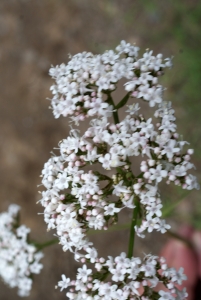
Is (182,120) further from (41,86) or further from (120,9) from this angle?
(41,86)

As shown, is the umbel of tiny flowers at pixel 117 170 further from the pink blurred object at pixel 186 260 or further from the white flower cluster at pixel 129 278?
the pink blurred object at pixel 186 260

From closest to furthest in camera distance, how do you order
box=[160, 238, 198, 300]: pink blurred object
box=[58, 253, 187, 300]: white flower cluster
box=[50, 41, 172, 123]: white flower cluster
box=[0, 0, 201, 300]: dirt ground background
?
box=[58, 253, 187, 300]: white flower cluster, box=[50, 41, 172, 123]: white flower cluster, box=[160, 238, 198, 300]: pink blurred object, box=[0, 0, 201, 300]: dirt ground background

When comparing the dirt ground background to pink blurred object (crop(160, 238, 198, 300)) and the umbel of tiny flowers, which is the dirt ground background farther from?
the umbel of tiny flowers

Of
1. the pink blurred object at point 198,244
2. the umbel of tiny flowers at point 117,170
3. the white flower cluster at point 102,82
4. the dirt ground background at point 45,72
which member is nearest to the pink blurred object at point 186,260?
the pink blurred object at point 198,244

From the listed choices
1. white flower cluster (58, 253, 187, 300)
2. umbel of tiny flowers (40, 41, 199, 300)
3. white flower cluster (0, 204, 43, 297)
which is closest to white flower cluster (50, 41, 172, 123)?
umbel of tiny flowers (40, 41, 199, 300)

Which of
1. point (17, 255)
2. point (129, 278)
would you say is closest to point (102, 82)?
point (129, 278)

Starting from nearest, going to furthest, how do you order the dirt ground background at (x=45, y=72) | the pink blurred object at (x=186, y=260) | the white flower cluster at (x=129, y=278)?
the white flower cluster at (x=129, y=278) < the pink blurred object at (x=186, y=260) < the dirt ground background at (x=45, y=72)

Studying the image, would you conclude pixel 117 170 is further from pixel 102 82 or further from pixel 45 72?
pixel 45 72
